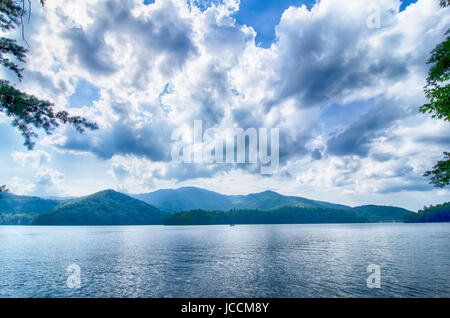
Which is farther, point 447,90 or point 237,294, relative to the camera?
point 237,294

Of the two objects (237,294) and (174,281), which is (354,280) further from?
(174,281)

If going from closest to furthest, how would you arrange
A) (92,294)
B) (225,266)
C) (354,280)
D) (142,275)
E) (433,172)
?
(433,172) → (92,294) → (354,280) → (142,275) → (225,266)

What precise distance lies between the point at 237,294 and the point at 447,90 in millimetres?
30179

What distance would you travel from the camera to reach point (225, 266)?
4809 cm
